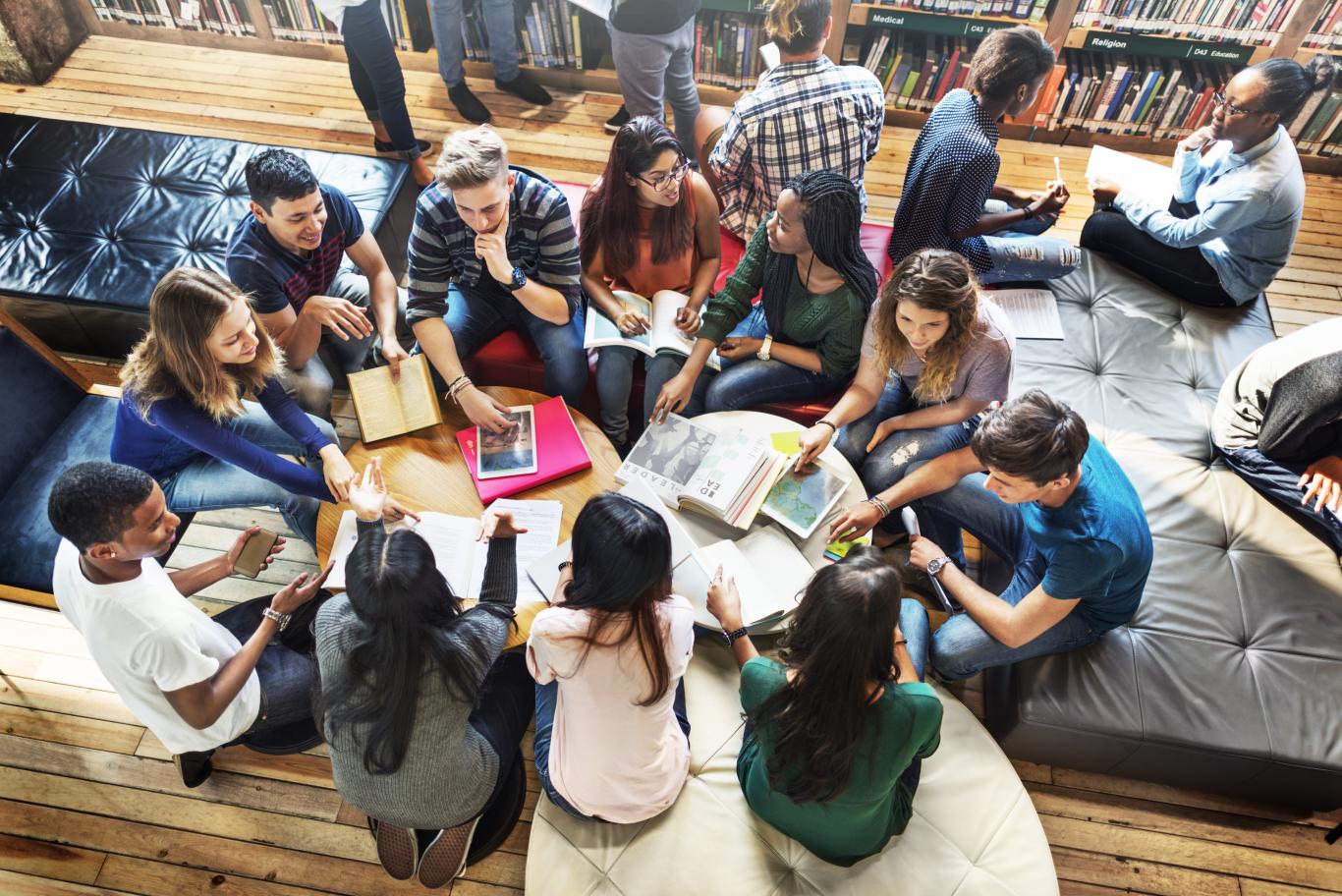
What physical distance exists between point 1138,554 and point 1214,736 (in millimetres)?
537

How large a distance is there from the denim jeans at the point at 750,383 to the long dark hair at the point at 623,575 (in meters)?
1.07

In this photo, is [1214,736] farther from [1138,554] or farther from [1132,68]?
[1132,68]

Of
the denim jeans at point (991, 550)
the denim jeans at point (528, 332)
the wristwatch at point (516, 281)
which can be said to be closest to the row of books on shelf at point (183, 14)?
the denim jeans at point (528, 332)

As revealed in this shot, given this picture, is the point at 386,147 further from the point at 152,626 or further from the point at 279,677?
the point at 152,626

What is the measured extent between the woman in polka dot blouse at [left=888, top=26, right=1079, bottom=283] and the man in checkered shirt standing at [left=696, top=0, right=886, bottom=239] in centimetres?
24

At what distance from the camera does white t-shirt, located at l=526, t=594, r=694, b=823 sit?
1.60 metres

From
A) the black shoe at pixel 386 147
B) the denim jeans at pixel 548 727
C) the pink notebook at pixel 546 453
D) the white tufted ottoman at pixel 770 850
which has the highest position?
the pink notebook at pixel 546 453

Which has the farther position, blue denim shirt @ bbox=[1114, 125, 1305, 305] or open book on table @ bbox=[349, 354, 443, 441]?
blue denim shirt @ bbox=[1114, 125, 1305, 305]

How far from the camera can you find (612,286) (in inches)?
109

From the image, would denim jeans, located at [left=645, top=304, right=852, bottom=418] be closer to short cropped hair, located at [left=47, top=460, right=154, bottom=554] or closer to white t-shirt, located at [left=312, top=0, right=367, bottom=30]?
short cropped hair, located at [left=47, top=460, right=154, bottom=554]

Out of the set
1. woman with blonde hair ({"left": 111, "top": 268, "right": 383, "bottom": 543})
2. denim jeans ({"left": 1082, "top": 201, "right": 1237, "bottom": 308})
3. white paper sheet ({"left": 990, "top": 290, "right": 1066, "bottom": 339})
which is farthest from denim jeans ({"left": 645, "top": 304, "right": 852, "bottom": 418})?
denim jeans ({"left": 1082, "top": 201, "right": 1237, "bottom": 308})

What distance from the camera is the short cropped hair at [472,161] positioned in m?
2.18

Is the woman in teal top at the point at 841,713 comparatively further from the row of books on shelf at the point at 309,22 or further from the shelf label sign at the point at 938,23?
the row of books on shelf at the point at 309,22

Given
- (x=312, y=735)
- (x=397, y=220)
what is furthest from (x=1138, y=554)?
(x=397, y=220)
